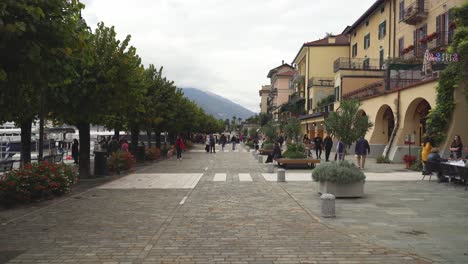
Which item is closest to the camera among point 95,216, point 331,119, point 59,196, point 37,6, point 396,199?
point 37,6

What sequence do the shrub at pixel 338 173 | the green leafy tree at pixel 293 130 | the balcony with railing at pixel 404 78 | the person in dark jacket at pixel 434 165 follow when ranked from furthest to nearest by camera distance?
the green leafy tree at pixel 293 130 → the balcony with railing at pixel 404 78 → the person in dark jacket at pixel 434 165 → the shrub at pixel 338 173

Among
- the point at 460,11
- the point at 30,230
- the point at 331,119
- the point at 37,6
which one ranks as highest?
the point at 460,11

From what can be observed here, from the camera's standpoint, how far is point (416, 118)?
80.9 ft

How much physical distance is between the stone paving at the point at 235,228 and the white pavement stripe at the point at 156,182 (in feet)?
4.07

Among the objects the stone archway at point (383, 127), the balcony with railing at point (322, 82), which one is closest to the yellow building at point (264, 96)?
the balcony with railing at point (322, 82)

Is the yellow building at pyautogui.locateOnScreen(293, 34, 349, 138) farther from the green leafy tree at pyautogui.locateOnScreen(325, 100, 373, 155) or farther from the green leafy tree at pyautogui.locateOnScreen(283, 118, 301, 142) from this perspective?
the green leafy tree at pyautogui.locateOnScreen(325, 100, 373, 155)

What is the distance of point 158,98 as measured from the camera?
95.7 ft

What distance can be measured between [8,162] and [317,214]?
45.8 ft

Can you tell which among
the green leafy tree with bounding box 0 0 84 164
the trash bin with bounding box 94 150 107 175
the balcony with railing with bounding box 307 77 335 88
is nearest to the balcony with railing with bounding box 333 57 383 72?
the balcony with railing with bounding box 307 77 335 88

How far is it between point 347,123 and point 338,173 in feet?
20.6

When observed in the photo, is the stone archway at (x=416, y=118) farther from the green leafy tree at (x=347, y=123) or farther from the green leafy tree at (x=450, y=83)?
the green leafy tree at (x=347, y=123)

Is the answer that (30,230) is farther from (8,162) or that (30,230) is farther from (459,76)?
(459,76)

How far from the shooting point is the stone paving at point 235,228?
624 cm

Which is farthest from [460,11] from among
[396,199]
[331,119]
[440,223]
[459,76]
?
[440,223]
